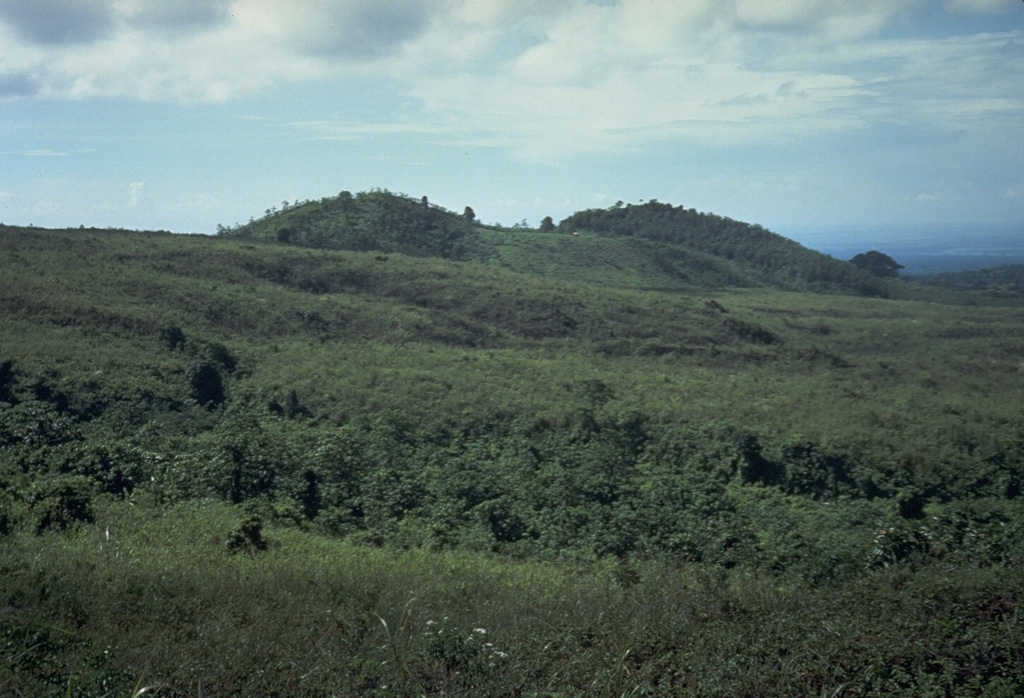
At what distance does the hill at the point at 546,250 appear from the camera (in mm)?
41469

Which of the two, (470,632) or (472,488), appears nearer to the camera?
(470,632)

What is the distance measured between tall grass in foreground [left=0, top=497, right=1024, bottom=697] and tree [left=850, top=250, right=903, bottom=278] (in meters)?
48.0

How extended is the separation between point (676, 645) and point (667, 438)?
9.79 metres

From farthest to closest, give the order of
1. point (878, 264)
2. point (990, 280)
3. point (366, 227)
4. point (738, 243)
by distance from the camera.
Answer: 1. point (738, 243)
2. point (878, 264)
3. point (990, 280)
4. point (366, 227)

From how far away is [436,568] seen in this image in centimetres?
1048

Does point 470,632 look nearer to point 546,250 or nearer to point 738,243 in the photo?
point 546,250

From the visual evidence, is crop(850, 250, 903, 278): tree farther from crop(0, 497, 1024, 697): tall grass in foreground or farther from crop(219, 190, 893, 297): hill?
crop(0, 497, 1024, 697): tall grass in foreground

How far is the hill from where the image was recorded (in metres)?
41.5

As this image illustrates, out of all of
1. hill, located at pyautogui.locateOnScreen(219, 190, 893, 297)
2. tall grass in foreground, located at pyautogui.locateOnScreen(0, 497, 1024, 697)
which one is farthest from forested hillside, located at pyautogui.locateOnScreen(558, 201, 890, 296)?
tall grass in foreground, located at pyautogui.locateOnScreen(0, 497, 1024, 697)

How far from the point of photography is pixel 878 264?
177 feet

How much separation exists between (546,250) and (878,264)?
73.9ft

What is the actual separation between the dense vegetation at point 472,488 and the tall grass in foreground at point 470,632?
37 mm

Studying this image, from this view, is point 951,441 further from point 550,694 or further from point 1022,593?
point 550,694

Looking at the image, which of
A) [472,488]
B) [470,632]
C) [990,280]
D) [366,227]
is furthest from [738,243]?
[470,632]
